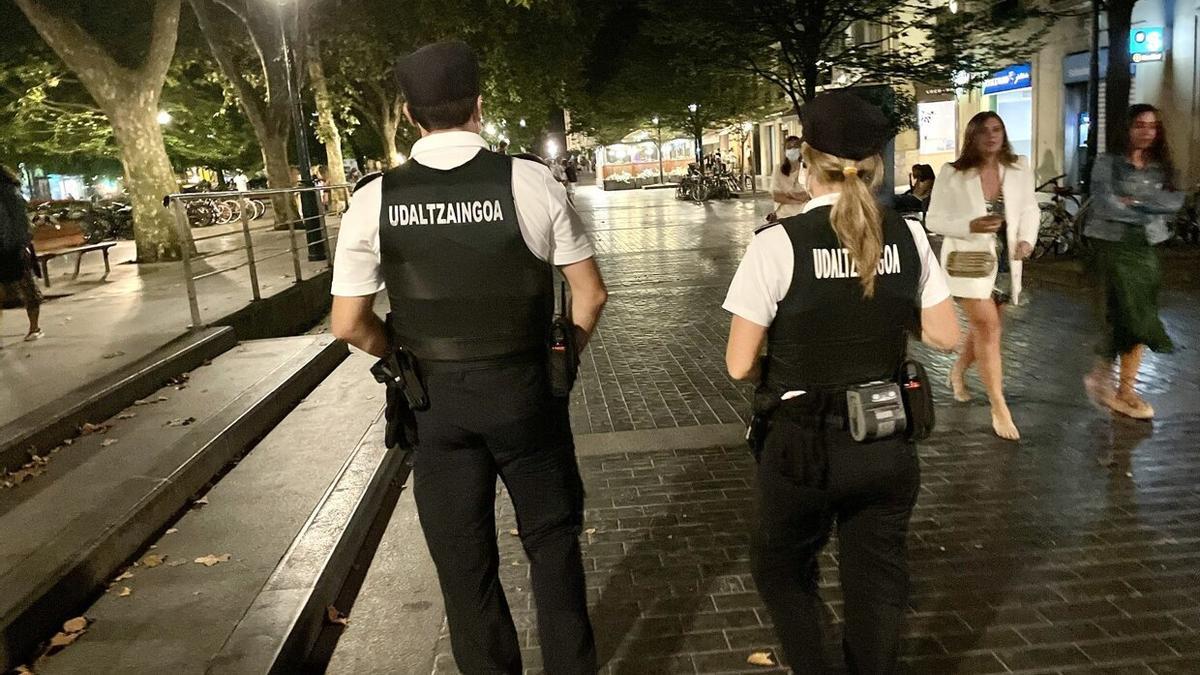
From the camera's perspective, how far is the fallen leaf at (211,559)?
4.18 m

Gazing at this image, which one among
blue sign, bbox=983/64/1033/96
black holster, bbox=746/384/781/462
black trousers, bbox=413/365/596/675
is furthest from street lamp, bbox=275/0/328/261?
blue sign, bbox=983/64/1033/96

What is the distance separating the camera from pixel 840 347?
2477 millimetres

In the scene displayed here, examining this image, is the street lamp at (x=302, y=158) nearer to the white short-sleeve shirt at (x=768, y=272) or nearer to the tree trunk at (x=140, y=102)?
the tree trunk at (x=140, y=102)

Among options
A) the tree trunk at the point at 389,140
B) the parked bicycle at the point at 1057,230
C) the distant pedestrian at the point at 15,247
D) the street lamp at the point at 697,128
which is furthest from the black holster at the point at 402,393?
the street lamp at the point at 697,128

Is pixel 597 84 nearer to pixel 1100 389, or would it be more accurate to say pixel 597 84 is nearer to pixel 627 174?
pixel 627 174

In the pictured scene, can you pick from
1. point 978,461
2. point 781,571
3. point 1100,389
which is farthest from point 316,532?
point 1100,389

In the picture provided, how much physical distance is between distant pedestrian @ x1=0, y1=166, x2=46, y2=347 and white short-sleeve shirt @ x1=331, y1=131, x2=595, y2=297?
21.6 ft

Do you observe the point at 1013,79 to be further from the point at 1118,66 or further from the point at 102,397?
the point at 102,397

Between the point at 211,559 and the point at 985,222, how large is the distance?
450 centimetres

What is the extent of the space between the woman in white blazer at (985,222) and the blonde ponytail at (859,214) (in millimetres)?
3249

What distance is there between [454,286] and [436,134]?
0.44 meters

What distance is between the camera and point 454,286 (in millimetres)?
2643

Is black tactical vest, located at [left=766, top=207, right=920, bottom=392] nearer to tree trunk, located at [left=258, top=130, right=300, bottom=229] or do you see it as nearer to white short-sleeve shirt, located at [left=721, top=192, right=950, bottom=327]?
white short-sleeve shirt, located at [left=721, top=192, right=950, bottom=327]

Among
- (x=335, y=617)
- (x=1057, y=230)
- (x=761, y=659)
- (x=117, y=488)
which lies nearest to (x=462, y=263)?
(x=761, y=659)
